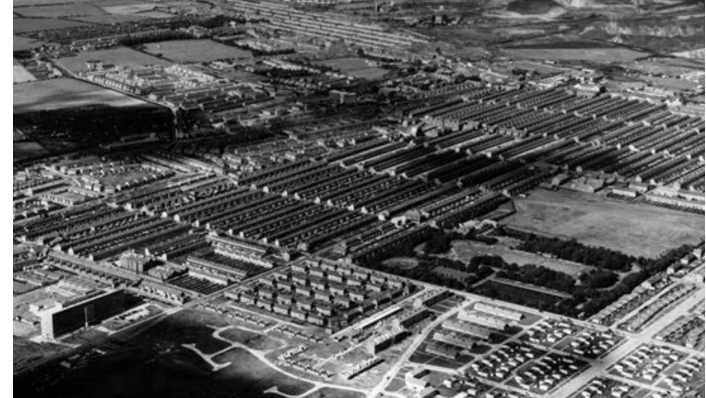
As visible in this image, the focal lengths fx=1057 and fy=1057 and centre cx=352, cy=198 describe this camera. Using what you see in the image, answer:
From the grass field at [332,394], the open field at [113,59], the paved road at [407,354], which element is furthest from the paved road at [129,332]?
the open field at [113,59]

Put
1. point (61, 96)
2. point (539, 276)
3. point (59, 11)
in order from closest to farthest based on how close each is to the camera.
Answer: point (539, 276) → point (61, 96) → point (59, 11)

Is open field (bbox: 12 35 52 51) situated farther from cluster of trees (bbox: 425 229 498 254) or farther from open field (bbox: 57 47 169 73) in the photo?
cluster of trees (bbox: 425 229 498 254)

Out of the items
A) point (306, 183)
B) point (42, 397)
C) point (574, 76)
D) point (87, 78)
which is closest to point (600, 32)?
point (574, 76)

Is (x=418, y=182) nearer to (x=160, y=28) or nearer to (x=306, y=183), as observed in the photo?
(x=306, y=183)

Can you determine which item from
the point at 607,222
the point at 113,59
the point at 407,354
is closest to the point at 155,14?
the point at 113,59

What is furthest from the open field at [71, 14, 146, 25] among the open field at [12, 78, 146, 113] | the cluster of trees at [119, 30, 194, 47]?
the open field at [12, 78, 146, 113]

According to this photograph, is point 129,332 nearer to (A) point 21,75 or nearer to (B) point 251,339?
(B) point 251,339
